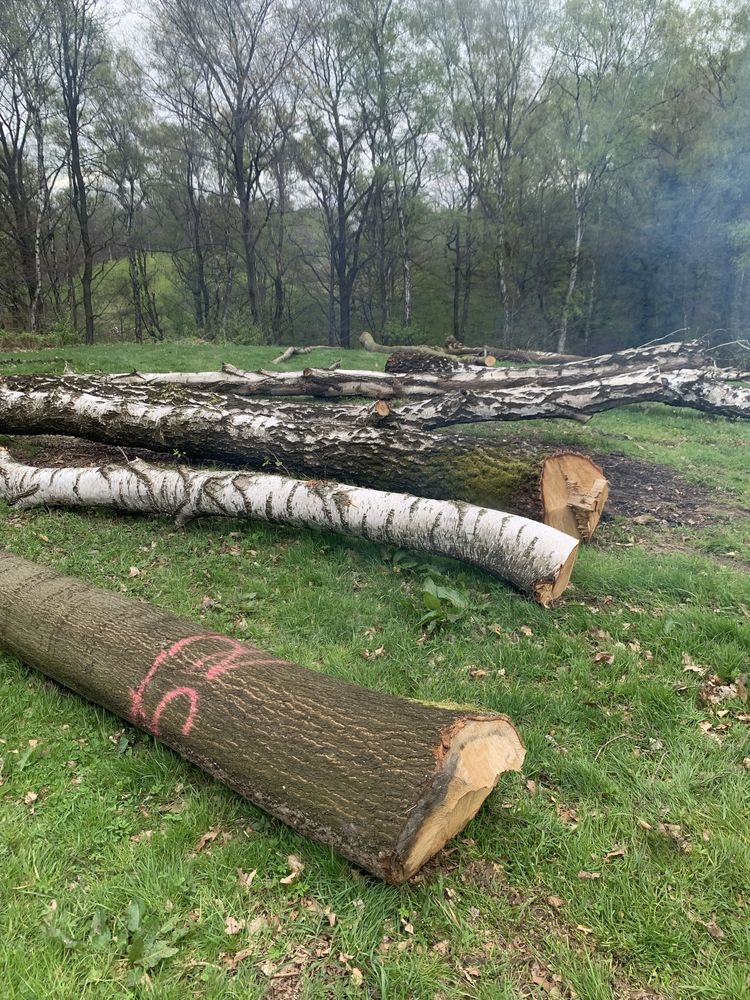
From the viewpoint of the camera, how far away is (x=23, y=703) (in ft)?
10.6

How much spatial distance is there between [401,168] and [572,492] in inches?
1144

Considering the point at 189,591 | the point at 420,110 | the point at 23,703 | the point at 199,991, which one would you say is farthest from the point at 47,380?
the point at 420,110

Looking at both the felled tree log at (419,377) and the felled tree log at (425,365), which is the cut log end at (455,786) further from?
the felled tree log at (425,365)

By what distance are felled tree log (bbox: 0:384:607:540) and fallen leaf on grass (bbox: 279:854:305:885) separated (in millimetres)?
2933

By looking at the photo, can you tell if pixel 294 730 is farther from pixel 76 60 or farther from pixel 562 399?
pixel 76 60

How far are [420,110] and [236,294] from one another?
14.7 metres

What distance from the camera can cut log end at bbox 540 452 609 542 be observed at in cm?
443

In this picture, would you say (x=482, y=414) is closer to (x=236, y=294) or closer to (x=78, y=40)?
(x=78, y=40)

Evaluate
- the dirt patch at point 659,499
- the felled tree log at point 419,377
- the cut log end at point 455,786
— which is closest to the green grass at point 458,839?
the cut log end at point 455,786

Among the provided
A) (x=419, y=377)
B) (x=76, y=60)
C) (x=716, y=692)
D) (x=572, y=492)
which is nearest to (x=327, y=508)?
(x=572, y=492)

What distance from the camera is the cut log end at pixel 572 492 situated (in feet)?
14.5

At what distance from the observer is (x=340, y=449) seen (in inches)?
208

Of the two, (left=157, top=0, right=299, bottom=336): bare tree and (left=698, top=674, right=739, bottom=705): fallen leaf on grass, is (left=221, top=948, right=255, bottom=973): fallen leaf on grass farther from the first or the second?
(left=157, top=0, right=299, bottom=336): bare tree

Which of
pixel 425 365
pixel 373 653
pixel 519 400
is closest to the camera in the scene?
pixel 373 653
